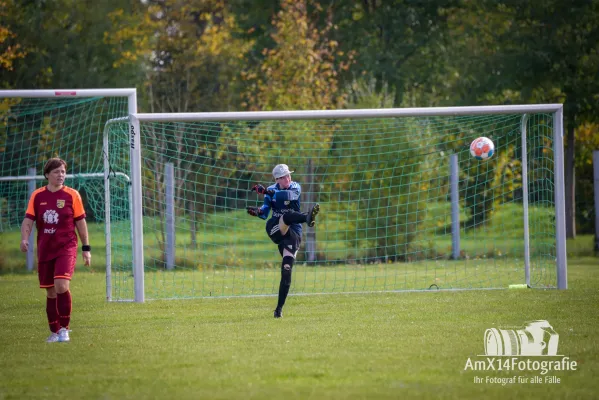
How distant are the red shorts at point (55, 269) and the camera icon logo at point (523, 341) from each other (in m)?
4.50

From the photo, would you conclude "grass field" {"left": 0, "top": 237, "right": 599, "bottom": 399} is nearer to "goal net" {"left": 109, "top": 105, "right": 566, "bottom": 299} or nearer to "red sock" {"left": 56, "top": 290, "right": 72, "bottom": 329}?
"red sock" {"left": 56, "top": 290, "right": 72, "bottom": 329}

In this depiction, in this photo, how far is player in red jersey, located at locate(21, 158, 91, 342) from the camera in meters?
9.40

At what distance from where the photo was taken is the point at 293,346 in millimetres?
8688

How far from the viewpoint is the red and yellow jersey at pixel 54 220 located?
30.9ft

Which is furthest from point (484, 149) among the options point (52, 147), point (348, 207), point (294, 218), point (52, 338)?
point (52, 147)

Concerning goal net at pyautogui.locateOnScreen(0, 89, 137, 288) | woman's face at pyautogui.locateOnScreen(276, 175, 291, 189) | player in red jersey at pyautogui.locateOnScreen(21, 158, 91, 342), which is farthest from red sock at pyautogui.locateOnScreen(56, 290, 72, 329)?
goal net at pyautogui.locateOnScreen(0, 89, 137, 288)

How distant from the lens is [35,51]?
24.8 metres

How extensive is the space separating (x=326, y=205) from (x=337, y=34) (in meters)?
12.5

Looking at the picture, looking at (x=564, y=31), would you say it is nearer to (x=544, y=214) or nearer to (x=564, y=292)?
(x=544, y=214)

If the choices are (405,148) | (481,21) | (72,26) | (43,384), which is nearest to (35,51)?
(72,26)

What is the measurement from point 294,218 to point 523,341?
3494 mm

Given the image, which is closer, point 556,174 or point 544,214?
point 556,174

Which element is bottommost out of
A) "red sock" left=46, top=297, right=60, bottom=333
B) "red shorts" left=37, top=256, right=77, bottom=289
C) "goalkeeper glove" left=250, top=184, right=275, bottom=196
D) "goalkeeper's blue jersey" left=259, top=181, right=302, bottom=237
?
"red sock" left=46, top=297, right=60, bottom=333

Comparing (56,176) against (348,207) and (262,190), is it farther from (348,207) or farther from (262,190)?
(348,207)
